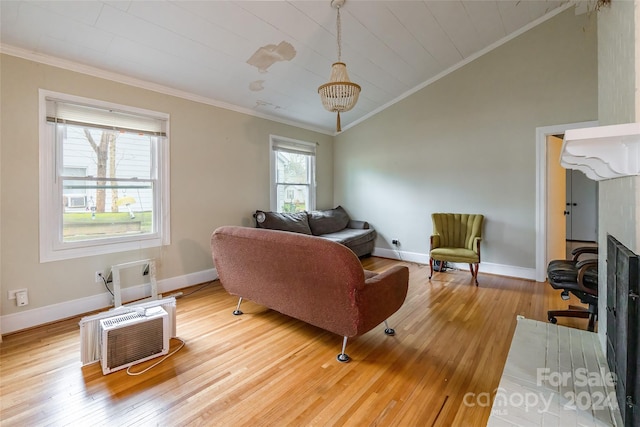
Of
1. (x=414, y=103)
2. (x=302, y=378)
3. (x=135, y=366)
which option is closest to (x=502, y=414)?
(x=302, y=378)

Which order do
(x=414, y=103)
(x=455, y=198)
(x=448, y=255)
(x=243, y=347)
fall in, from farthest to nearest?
(x=414, y=103)
(x=455, y=198)
(x=448, y=255)
(x=243, y=347)

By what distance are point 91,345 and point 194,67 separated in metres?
2.70

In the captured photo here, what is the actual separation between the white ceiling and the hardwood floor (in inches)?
97.8

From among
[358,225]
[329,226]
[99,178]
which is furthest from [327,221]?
[99,178]

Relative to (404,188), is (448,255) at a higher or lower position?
lower

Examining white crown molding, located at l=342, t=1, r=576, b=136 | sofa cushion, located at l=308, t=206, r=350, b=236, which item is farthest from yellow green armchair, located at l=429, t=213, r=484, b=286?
white crown molding, located at l=342, t=1, r=576, b=136

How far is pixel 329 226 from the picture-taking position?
16.4 feet

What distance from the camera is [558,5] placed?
3.44 meters

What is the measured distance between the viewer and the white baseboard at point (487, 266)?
12.7ft

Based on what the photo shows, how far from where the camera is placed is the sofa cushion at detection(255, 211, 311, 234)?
412 centimetres

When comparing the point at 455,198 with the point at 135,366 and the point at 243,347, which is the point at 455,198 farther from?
the point at 135,366

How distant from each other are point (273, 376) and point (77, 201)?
2.53 m

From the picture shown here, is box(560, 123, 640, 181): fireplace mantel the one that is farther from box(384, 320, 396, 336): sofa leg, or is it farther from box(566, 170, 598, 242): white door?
box(566, 170, 598, 242): white door

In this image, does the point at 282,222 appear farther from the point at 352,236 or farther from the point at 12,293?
the point at 12,293
